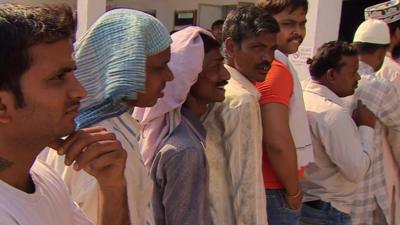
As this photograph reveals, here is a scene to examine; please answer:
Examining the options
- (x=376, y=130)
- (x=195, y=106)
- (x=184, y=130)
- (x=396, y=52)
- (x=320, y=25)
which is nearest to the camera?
(x=184, y=130)

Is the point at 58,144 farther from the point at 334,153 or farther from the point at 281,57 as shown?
the point at 334,153

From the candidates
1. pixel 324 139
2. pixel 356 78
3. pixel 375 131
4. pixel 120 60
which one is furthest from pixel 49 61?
pixel 375 131

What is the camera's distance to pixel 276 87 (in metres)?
2.36

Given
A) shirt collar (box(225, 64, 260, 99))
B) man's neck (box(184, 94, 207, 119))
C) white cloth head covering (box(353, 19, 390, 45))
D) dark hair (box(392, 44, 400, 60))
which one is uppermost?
white cloth head covering (box(353, 19, 390, 45))

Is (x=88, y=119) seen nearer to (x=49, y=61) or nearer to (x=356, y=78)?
(x=49, y=61)

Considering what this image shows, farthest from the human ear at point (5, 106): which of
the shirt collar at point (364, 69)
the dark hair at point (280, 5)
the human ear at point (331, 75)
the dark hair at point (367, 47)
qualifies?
the dark hair at point (367, 47)

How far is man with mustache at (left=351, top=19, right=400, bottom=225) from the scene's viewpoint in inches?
125

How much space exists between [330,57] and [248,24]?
0.71 metres

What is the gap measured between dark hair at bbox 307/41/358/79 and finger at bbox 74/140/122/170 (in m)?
1.86

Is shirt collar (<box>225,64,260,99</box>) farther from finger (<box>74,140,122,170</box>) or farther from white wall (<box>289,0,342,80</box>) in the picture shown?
white wall (<box>289,0,342,80</box>)

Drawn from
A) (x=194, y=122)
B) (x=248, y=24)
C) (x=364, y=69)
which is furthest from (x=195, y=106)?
(x=364, y=69)

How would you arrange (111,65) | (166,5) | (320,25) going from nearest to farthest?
1. (111,65)
2. (320,25)
3. (166,5)

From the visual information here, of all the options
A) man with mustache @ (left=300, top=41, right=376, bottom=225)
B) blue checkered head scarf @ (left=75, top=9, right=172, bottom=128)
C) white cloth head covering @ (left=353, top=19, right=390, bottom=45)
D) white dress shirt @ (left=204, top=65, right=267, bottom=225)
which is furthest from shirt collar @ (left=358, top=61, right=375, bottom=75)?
blue checkered head scarf @ (left=75, top=9, right=172, bottom=128)

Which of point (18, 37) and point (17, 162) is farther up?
point (18, 37)
